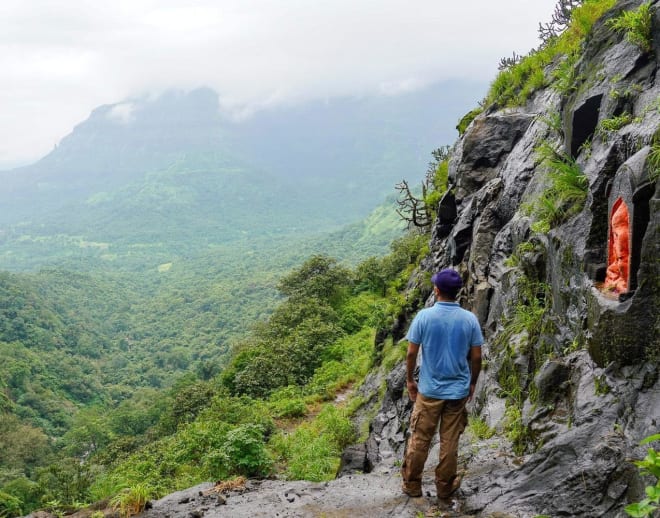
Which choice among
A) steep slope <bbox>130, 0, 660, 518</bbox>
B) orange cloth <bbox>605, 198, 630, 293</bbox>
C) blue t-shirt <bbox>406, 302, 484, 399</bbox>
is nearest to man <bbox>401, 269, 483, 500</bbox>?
blue t-shirt <bbox>406, 302, 484, 399</bbox>

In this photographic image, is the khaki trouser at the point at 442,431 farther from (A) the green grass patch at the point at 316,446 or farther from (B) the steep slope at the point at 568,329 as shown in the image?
(A) the green grass patch at the point at 316,446

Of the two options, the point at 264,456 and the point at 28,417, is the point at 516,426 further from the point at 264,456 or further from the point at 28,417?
the point at 28,417

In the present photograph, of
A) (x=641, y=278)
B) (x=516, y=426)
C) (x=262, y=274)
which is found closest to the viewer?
(x=641, y=278)

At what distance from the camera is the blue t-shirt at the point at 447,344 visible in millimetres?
4664

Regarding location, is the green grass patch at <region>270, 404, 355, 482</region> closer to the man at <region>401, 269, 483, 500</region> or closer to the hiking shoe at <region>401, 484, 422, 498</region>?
the hiking shoe at <region>401, 484, 422, 498</region>

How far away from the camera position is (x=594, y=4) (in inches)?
365

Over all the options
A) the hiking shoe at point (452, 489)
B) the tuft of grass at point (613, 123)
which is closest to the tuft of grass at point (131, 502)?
the hiking shoe at point (452, 489)

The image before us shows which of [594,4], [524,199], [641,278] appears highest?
[594,4]

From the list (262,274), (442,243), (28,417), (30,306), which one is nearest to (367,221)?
(262,274)

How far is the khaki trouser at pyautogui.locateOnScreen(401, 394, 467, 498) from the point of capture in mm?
4797

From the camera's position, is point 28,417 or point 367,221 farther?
point 367,221

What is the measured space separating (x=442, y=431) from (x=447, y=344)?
2.85ft

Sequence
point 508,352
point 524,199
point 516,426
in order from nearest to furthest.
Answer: point 516,426 → point 508,352 → point 524,199

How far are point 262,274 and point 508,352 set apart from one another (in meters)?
128
